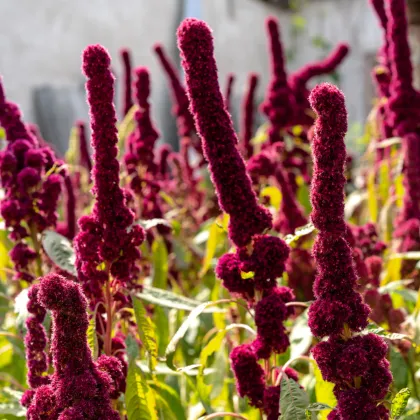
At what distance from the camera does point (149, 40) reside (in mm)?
7930

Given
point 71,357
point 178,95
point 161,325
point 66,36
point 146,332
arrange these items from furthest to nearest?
point 66,36
point 178,95
point 161,325
point 146,332
point 71,357

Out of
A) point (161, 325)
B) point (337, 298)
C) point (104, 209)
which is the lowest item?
point (161, 325)

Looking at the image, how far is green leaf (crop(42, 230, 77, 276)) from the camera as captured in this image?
1.01m

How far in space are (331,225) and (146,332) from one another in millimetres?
326

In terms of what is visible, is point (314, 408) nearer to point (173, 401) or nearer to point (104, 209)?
point (104, 209)

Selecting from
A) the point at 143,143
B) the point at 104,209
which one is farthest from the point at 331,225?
the point at 143,143

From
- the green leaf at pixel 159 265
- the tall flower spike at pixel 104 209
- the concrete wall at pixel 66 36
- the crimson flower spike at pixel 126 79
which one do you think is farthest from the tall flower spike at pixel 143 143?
the concrete wall at pixel 66 36

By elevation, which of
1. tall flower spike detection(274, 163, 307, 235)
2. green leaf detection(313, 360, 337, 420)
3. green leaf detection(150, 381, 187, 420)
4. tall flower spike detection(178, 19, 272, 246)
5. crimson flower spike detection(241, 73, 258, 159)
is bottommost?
green leaf detection(150, 381, 187, 420)

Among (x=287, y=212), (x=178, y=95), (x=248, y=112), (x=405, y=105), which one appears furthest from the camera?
(x=178, y=95)

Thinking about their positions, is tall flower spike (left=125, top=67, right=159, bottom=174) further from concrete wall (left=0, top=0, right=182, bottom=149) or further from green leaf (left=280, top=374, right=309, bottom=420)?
concrete wall (left=0, top=0, right=182, bottom=149)

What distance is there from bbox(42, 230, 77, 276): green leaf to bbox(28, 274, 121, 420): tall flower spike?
371 millimetres

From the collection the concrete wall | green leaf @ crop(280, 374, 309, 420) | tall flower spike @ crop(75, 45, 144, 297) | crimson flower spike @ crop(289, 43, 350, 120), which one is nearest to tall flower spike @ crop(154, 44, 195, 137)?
crimson flower spike @ crop(289, 43, 350, 120)

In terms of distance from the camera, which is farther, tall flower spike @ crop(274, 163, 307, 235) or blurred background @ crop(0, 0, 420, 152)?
blurred background @ crop(0, 0, 420, 152)

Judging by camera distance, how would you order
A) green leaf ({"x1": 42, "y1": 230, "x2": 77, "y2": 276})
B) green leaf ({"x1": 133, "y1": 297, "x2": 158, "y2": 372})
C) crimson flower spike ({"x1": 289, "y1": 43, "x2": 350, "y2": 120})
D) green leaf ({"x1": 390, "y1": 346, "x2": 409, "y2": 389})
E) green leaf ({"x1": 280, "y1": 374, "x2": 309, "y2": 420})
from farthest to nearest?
crimson flower spike ({"x1": 289, "y1": 43, "x2": 350, "y2": 120})
green leaf ({"x1": 390, "y1": 346, "x2": 409, "y2": 389})
green leaf ({"x1": 42, "y1": 230, "x2": 77, "y2": 276})
green leaf ({"x1": 133, "y1": 297, "x2": 158, "y2": 372})
green leaf ({"x1": 280, "y1": 374, "x2": 309, "y2": 420})
